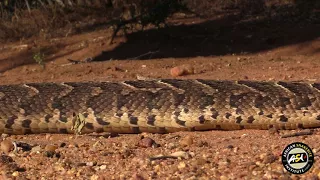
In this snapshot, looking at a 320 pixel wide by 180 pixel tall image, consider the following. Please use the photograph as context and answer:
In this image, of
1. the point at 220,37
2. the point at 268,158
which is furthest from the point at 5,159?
the point at 220,37

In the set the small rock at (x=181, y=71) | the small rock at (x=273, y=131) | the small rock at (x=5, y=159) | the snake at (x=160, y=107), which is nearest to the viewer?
the small rock at (x=5, y=159)

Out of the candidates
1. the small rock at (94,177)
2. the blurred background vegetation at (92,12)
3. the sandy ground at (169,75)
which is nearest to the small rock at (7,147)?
the sandy ground at (169,75)

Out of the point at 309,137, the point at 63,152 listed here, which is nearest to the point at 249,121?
the point at 309,137

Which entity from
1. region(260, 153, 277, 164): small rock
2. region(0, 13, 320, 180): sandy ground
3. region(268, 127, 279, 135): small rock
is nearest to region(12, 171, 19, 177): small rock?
region(0, 13, 320, 180): sandy ground

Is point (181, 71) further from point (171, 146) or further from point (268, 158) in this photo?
point (268, 158)

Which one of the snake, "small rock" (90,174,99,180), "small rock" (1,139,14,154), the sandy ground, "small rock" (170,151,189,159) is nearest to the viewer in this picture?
"small rock" (90,174,99,180)

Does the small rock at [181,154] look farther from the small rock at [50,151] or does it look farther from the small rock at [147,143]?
the small rock at [50,151]

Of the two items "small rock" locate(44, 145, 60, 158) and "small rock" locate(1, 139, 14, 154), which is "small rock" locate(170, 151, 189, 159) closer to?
"small rock" locate(44, 145, 60, 158)
